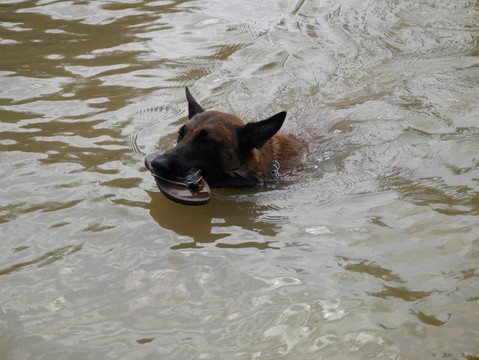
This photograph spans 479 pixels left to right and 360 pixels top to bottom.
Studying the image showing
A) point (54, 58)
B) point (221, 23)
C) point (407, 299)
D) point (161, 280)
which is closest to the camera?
point (407, 299)

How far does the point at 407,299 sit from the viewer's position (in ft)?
14.5

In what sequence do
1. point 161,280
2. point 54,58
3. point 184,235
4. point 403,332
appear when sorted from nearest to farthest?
1. point 403,332
2. point 161,280
3. point 184,235
4. point 54,58

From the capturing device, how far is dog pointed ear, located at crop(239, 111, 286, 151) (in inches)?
244

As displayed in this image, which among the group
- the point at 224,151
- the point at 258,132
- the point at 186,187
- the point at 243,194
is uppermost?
the point at 258,132

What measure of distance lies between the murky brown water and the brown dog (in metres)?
0.25

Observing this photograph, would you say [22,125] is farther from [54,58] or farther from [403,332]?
[403,332]

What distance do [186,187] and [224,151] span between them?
697 mm

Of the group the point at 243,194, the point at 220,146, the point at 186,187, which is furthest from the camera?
the point at 243,194

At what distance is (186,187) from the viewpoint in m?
5.77

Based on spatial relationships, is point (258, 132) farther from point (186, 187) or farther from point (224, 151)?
point (186, 187)

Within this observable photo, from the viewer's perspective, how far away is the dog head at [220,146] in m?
6.05

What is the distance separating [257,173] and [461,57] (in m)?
5.01

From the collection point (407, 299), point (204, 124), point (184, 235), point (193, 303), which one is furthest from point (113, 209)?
point (407, 299)

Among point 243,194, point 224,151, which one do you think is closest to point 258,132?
point 224,151
